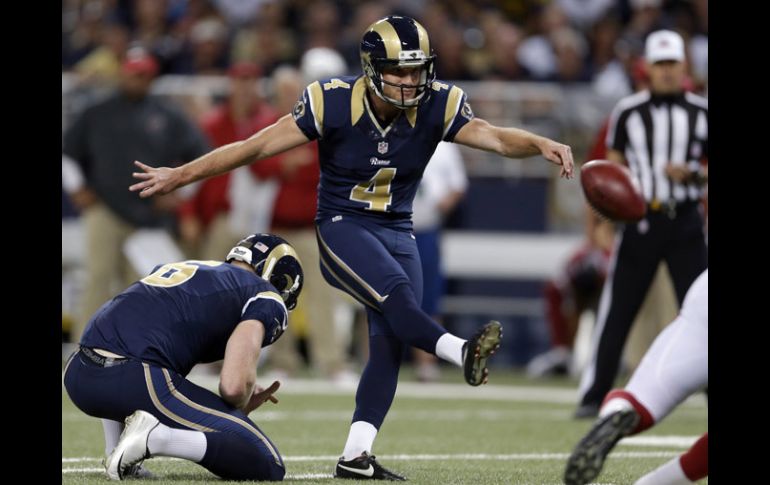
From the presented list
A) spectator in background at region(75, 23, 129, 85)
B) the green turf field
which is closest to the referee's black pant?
the green turf field

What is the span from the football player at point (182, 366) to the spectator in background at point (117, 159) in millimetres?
5158

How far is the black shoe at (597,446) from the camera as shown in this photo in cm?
381

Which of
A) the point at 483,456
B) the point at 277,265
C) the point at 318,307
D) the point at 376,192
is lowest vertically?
the point at 318,307

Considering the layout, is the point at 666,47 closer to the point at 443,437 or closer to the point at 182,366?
the point at 443,437

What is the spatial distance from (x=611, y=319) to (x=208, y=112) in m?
5.27

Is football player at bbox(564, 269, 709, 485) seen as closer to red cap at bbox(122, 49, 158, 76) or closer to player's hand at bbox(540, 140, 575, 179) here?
player's hand at bbox(540, 140, 575, 179)

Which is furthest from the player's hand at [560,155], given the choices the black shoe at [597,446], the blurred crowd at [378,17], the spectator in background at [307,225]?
the blurred crowd at [378,17]

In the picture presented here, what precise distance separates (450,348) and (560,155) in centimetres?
80

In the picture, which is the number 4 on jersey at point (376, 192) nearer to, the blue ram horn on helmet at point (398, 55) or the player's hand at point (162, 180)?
the blue ram horn on helmet at point (398, 55)

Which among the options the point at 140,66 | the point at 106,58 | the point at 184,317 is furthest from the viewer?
Answer: the point at 106,58

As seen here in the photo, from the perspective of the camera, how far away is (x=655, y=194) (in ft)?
26.1

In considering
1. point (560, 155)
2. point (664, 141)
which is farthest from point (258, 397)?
point (664, 141)

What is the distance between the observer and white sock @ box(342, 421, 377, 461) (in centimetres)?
520
